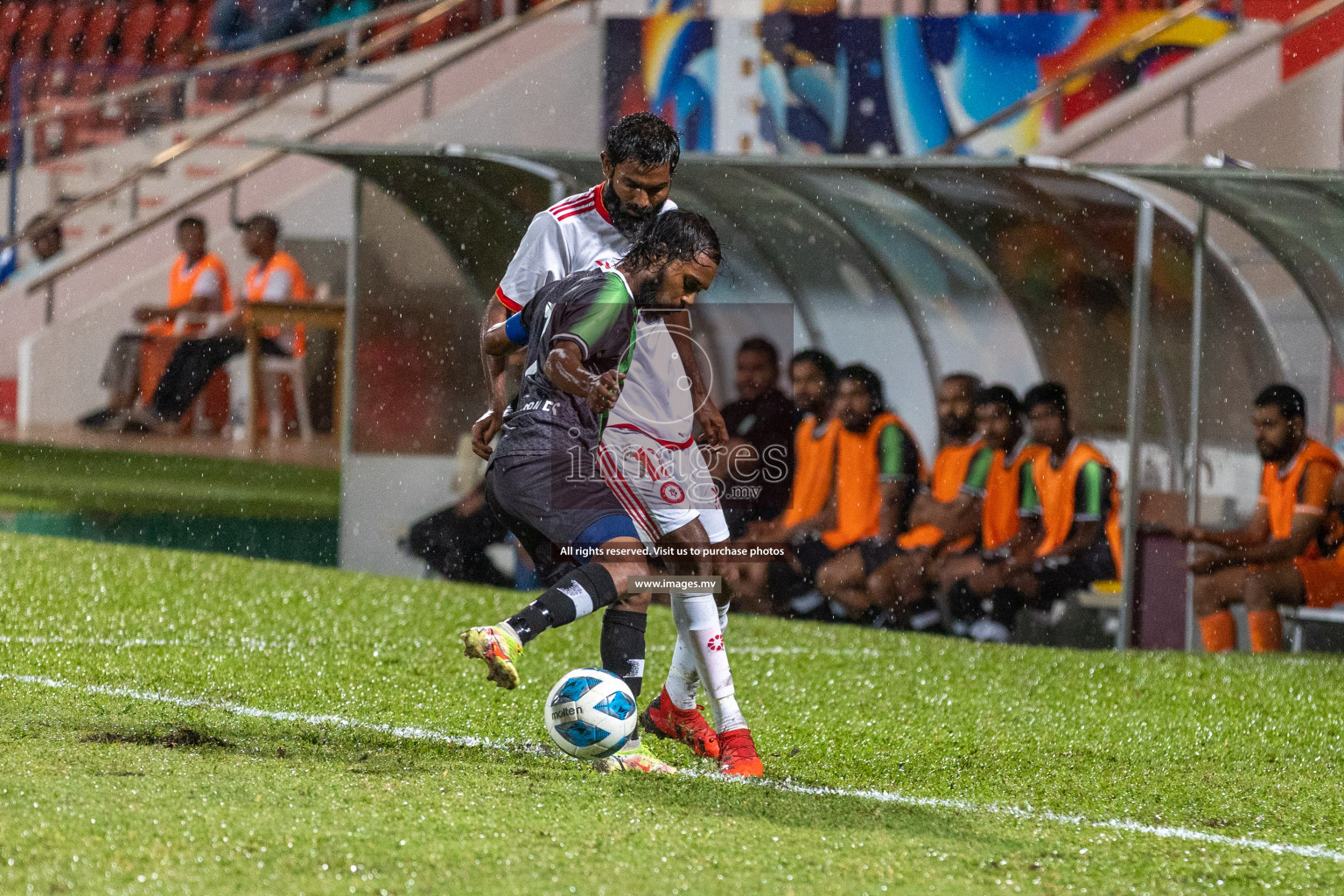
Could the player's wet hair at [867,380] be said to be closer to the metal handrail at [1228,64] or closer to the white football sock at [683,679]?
the metal handrail at [1228,64]

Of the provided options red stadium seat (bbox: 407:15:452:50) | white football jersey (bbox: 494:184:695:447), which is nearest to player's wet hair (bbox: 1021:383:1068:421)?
white football jersey (bbox: 494:184:695:447)

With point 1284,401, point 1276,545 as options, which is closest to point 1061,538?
point 1276,545

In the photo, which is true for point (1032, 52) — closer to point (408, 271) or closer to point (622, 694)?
point (408, 271)

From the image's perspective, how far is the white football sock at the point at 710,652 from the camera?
4801 mm

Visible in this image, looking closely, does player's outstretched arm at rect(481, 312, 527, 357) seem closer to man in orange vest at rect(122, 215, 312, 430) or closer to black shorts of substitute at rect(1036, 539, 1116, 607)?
black shorts of substitute at rect(1036, 539, 1116, 607)

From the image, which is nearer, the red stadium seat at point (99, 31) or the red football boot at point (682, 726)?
the red football boot at point (682, 726)

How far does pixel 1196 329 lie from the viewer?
345 inches

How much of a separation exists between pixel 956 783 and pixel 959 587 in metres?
4.23

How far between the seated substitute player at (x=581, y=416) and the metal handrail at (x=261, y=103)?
1181 centimetres

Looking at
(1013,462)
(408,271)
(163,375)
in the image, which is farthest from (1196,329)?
(163,375)

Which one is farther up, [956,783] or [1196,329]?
[1196,329]

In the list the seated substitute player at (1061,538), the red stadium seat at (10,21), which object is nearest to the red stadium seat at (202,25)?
the red stadium seat at (10,21)

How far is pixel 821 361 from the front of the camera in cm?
959

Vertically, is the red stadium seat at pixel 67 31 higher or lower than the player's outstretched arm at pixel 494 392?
higher
